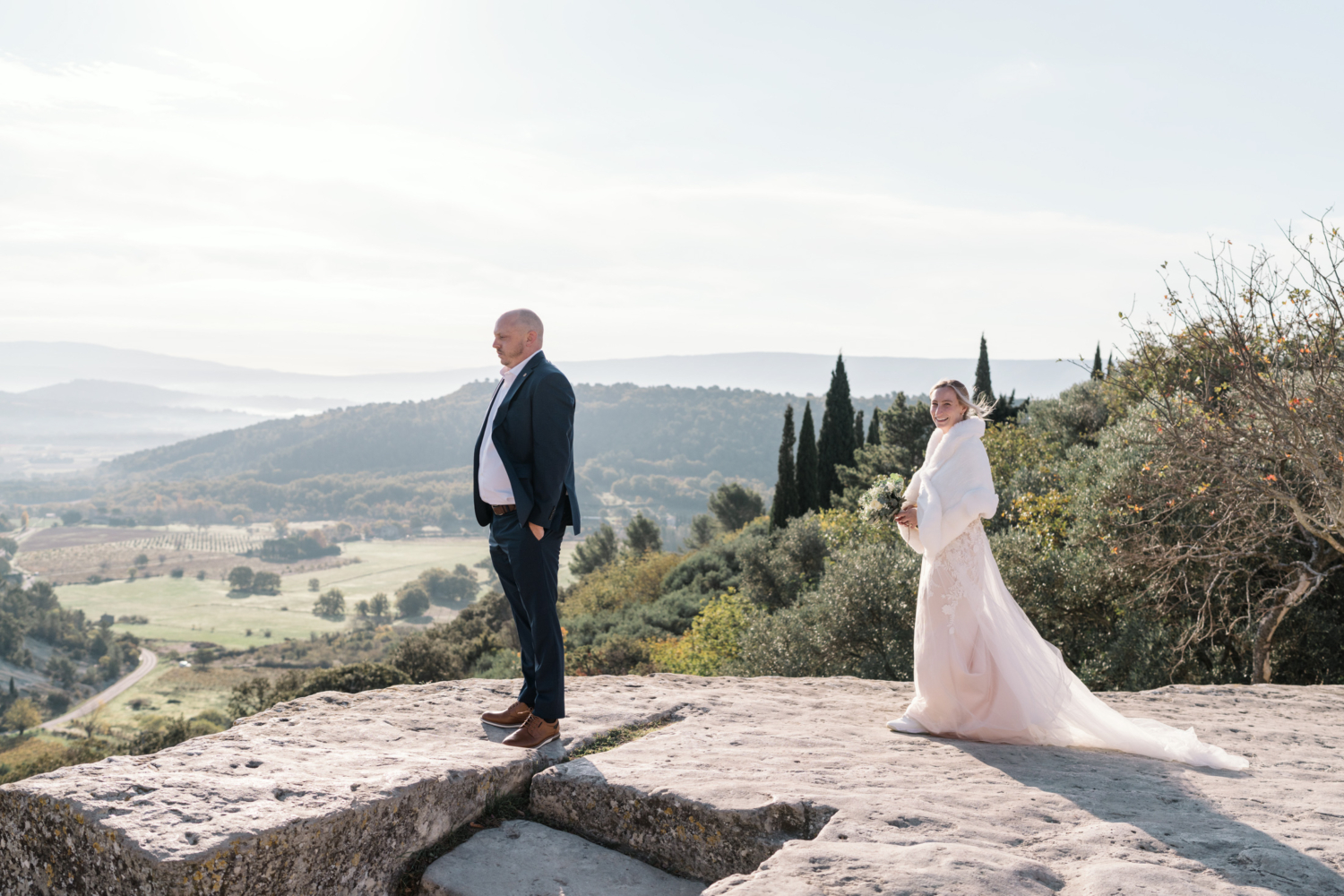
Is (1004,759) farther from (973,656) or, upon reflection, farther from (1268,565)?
(1268,565)

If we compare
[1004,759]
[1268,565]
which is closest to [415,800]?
[1004,759]

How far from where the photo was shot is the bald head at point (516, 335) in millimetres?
4508

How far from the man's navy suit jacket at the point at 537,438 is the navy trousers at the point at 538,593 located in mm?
154

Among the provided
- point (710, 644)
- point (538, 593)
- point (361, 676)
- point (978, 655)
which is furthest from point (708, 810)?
point (710, 644)

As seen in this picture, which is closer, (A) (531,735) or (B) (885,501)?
(A) (531,735)

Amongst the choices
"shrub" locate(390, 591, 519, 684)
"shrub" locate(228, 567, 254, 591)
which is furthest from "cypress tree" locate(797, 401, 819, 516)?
"shrub" locate(228, 567, 254, 591)

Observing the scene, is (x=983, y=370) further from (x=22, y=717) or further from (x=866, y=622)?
(x=22, y=717)

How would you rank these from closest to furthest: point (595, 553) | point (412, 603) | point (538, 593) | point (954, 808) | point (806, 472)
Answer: point (954, 808), point (538, 593), point (806, 472), point (595, 553), point (412, 603)

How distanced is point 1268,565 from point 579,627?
3258 cm

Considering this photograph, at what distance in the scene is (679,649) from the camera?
90.8 feet

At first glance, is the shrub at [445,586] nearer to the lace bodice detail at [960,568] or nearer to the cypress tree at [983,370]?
the cypress tree at [983,370]

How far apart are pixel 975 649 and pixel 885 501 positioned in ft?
4.06

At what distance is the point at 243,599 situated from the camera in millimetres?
118938

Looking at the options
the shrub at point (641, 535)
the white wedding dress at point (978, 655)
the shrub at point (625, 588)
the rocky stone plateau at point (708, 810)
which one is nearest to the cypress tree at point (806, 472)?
the shrub at point (625, 588)
